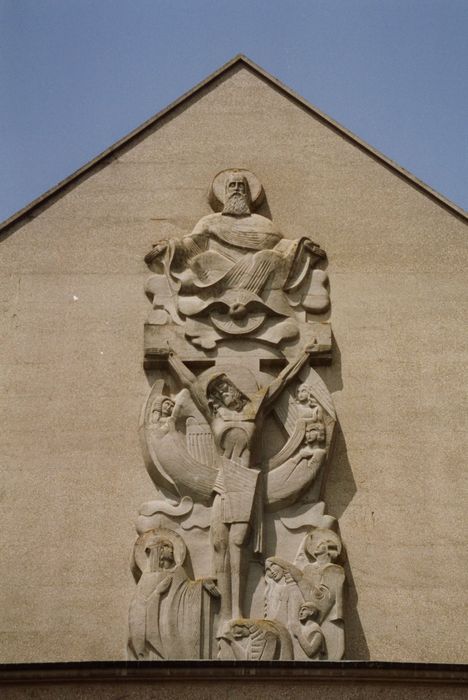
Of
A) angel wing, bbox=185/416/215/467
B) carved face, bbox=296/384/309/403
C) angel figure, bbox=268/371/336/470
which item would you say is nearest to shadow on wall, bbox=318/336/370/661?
angel figure, bbox=268/371/336/470

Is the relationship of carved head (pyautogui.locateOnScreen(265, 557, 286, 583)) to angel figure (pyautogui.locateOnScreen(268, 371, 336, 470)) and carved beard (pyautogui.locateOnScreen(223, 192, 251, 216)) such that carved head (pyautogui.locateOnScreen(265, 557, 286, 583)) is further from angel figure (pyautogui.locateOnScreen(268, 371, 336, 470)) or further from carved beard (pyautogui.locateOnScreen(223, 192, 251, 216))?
carved beard (pyautogui.locateOnScreen(223, 192, 251, 216))

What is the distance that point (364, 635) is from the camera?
8547 millimetres

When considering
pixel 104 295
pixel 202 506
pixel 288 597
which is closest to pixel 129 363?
pixel 104 295

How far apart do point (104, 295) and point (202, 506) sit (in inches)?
73.2

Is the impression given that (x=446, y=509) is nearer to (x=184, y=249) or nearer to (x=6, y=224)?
(x=184, y=249)

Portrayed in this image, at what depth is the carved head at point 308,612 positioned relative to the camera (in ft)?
27.7

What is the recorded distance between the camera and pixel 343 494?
29.9ft

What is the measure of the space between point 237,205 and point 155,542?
271 cm

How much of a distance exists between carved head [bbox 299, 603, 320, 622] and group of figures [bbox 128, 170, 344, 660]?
0.01 m

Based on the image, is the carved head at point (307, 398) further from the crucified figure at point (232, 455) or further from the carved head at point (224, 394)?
the carved head at point (224, 394)

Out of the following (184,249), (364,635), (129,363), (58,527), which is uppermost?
(184,249)

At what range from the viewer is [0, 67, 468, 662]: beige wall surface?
869cm

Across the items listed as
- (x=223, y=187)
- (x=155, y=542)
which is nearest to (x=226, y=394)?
(x=155, y=542)

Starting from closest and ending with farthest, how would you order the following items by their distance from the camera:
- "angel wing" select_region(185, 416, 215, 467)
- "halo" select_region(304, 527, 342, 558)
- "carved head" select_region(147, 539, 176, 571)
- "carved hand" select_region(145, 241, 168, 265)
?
"carved head" select_region(147, 539, 176, 571) < "halo" select_region(304, 527, 342, 558) < "angel wing" select_region(185, 416, 215, 467) < "carved hand" select_region(145, 241, 168, 265)
